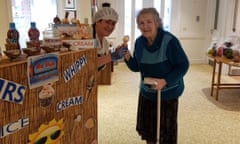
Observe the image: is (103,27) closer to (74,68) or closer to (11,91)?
(74,68)

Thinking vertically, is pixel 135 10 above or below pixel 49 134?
above

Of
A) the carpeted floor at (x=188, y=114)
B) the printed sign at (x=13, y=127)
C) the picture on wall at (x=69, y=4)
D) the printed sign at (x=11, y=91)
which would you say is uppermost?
the picture on wall at (x=69, y=4)

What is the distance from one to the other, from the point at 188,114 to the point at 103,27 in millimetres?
2140

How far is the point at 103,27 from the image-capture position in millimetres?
2039

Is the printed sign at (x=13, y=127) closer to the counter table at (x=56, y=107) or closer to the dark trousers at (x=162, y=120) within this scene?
the counter table at (x=56, y=107)

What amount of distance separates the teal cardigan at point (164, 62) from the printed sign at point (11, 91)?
1.06 metres

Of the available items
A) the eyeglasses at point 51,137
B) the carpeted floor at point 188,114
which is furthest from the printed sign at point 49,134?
the carpeted floor at point 188,114

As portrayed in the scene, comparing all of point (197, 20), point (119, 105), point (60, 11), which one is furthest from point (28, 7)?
point (197, 20)

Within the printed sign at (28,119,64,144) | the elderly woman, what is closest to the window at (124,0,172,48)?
the elderly woman

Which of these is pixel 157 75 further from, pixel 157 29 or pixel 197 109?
pixel 197 109

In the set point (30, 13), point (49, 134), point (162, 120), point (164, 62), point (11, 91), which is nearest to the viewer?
point (11, 91)

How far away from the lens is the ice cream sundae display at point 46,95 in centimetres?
142

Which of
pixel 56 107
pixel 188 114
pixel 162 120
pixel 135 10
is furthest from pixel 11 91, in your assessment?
pixel 135 10

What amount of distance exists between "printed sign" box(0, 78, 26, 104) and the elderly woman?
0.94 metres
